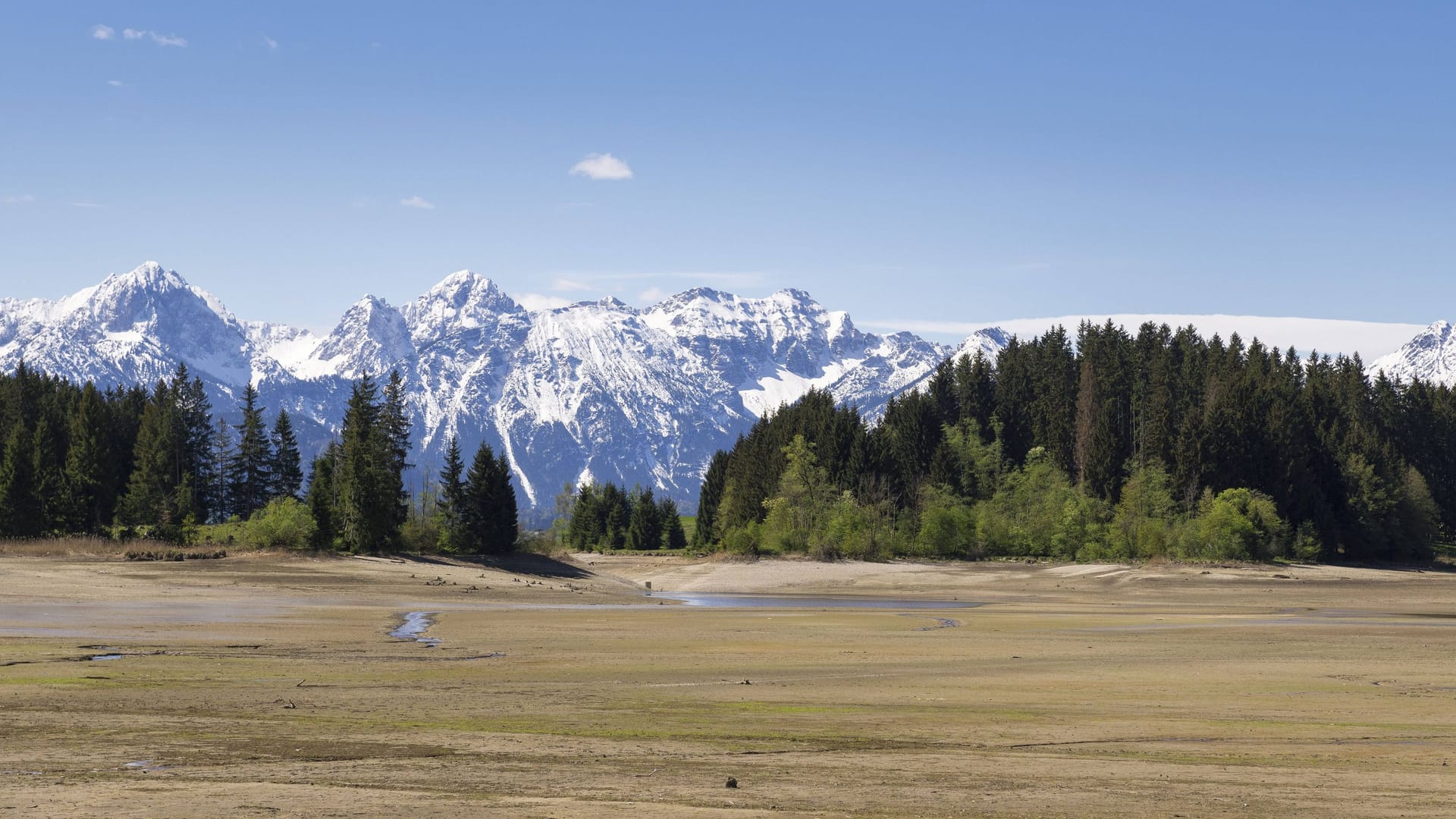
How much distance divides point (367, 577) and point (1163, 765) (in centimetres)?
5936

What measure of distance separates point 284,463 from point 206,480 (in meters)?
7.73

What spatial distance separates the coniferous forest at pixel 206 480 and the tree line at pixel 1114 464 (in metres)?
27.3

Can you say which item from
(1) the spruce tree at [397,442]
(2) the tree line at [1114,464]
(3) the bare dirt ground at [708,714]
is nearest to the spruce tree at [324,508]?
(1) the spruce tree at [397,442]

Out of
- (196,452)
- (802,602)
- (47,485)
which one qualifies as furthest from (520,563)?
(196,452)

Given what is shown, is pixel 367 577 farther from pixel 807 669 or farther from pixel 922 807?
pixel 922 807

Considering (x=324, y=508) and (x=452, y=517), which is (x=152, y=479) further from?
(x=452, y=517)

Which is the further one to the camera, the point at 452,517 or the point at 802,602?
the point at 452,517

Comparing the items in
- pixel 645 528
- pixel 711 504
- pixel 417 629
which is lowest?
pixel 417 629

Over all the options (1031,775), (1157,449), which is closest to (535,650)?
(1031,775)

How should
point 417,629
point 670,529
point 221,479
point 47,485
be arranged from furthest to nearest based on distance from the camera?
point 670,529 < point 221,479 < point 47,485 < point 417,629

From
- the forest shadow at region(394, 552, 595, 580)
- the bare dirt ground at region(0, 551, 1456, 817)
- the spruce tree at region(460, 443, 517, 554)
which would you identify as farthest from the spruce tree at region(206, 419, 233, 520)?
the bare dirt ground at region(0, 551, 1456, 817)

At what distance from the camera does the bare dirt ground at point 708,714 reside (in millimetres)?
14750

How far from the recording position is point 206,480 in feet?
371

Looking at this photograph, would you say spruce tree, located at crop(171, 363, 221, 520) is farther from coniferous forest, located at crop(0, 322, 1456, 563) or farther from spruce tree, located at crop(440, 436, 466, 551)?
spruce tree, located at crop(440, 436, 466, 551)
